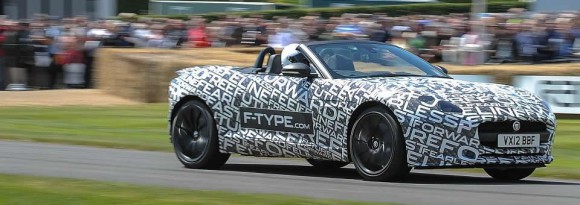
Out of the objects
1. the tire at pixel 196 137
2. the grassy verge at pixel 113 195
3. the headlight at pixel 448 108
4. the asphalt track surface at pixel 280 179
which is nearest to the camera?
the grassy verge at pixel 113 195

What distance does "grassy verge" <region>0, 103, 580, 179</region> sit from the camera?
47.7ft

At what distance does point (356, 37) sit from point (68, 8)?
89.1 feet

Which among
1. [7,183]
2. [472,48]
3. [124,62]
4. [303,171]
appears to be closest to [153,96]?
[124,62]

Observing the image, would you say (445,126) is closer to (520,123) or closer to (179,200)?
(520,123)

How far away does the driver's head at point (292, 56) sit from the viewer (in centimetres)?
1130

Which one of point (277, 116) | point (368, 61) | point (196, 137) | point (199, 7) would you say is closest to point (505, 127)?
point (368, 61)

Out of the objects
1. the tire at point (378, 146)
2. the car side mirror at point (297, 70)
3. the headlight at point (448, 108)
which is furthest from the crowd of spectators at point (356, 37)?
the headlight at point (448, 108)

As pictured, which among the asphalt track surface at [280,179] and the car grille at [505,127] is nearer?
the asphalt track surface at [280,179]

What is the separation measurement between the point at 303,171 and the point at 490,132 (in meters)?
2.67

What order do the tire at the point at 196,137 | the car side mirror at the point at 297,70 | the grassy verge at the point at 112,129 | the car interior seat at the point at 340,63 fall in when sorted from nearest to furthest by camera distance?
the car side mirror at the point at 297,70 → the car interior seat at the point at 340,63 → the tire at the point at 196,137 → the grassy verge at the point at 112,129

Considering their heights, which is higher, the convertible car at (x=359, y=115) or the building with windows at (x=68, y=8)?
the convertible car at (x=359, y=115)

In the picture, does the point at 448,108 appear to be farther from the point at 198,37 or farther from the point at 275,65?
the point at 198,37

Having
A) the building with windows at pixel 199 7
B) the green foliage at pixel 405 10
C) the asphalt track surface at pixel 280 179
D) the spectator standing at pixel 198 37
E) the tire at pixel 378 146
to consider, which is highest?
the tire at pixel 378 146

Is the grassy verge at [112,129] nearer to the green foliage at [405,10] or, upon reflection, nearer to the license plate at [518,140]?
the license plate at [518,140]
